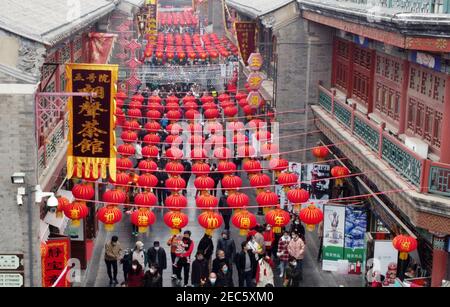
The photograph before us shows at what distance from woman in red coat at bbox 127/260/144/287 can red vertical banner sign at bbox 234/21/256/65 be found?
14977 mm

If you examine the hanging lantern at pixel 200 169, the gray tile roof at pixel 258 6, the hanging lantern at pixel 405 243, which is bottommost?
the hanging lantern at pixel 405 243

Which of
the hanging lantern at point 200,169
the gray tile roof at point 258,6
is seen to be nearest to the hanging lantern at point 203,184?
the hanging lantern at point 200,169

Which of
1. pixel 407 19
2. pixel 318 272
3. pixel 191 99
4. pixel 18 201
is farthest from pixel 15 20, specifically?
pixel 191 99

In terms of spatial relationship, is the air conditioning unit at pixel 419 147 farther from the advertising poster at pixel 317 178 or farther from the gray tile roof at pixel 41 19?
the gray tile roof at pixel 41 19

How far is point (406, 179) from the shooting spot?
46.7 feet

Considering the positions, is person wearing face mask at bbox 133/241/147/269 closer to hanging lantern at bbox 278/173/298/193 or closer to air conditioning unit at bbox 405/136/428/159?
hanging lantern at bbox 278/173/298/193

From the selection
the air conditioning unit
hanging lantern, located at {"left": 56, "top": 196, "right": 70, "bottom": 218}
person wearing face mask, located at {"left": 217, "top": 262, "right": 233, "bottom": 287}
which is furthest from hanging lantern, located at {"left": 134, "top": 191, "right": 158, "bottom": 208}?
the air conditioning unit

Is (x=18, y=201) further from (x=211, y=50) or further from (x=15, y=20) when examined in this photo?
(x=211, y=50)

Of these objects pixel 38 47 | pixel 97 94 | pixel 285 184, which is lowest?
pixel 285 184

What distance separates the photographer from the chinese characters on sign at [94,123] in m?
15.2

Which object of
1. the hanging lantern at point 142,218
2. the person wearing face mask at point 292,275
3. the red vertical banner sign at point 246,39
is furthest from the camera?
the red vertical banner sign at point 246,39

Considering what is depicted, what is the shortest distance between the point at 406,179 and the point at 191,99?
15867 millimetres

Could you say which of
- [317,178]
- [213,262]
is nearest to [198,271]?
[213,262]
